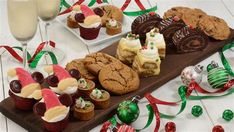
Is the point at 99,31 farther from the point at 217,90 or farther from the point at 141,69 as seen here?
the point at 217,90

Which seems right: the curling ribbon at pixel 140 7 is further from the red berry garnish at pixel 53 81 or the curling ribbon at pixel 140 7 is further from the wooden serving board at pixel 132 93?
the red berry garnish at pixel 53 81

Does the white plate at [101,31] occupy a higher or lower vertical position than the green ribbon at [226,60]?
higher

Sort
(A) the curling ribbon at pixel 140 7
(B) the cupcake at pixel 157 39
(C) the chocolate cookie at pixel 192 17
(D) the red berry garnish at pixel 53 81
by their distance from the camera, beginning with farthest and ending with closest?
(A) the curling ribbon at pixel 140 7
(C) the chocolate cookie at pixel 192 17
(B) the cupcake at pixel 157 39
(D) the red berry garnish at pixel 53 81

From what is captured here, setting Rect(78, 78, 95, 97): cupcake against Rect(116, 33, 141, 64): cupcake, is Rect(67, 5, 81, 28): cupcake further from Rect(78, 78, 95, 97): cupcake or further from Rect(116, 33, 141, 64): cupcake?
Rect(78, 78, 95, 97): cupcake

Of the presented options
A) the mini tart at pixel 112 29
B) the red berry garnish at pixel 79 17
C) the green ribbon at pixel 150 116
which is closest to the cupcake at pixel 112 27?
the mini tart at pixel 112 29

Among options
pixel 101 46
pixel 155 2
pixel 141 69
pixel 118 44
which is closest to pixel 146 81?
pixel 141 69

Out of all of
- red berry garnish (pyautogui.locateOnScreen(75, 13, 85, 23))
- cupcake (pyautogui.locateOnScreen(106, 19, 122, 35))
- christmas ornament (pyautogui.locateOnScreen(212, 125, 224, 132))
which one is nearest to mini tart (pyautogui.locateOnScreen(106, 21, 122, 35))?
cupcake (pyautogui.locateOnScreen(106, 19, 122, 35))
